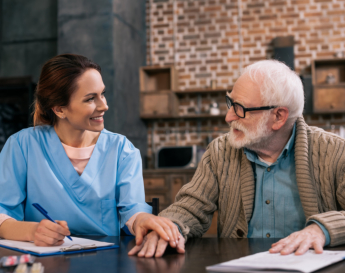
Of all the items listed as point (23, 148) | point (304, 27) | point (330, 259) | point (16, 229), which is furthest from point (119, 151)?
point (304, 27)

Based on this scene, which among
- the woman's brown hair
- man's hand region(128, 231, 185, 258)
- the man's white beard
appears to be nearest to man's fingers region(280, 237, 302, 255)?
man's hand region(128, 231, 185, 258)

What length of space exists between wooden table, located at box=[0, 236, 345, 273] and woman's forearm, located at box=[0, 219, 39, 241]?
108 millimetres

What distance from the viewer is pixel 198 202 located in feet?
Result: 5.18

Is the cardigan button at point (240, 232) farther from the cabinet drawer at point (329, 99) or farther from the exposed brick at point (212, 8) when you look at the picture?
the exposed brick at point (212, 8)

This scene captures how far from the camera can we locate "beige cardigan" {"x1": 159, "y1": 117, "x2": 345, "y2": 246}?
4.92ft

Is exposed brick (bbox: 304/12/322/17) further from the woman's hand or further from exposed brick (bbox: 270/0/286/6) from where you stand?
the woman's hand

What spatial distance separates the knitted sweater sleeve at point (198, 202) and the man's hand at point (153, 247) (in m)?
0.26

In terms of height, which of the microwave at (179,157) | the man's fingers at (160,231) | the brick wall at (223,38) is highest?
the brick wall at (223,38)

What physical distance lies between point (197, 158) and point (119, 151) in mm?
3071

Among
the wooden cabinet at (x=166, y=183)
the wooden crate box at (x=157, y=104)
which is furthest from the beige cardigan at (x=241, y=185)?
the wooden crate box at (x=157, y=104)

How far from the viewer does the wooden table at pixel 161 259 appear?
0.92 metres

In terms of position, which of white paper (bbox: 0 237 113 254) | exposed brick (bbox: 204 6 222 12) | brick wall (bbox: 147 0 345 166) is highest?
exposed brick (bbox: 204 6 222 12)

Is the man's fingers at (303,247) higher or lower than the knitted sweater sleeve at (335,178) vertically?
lower

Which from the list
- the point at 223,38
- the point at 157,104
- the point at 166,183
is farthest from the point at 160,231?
the point at 223,38
